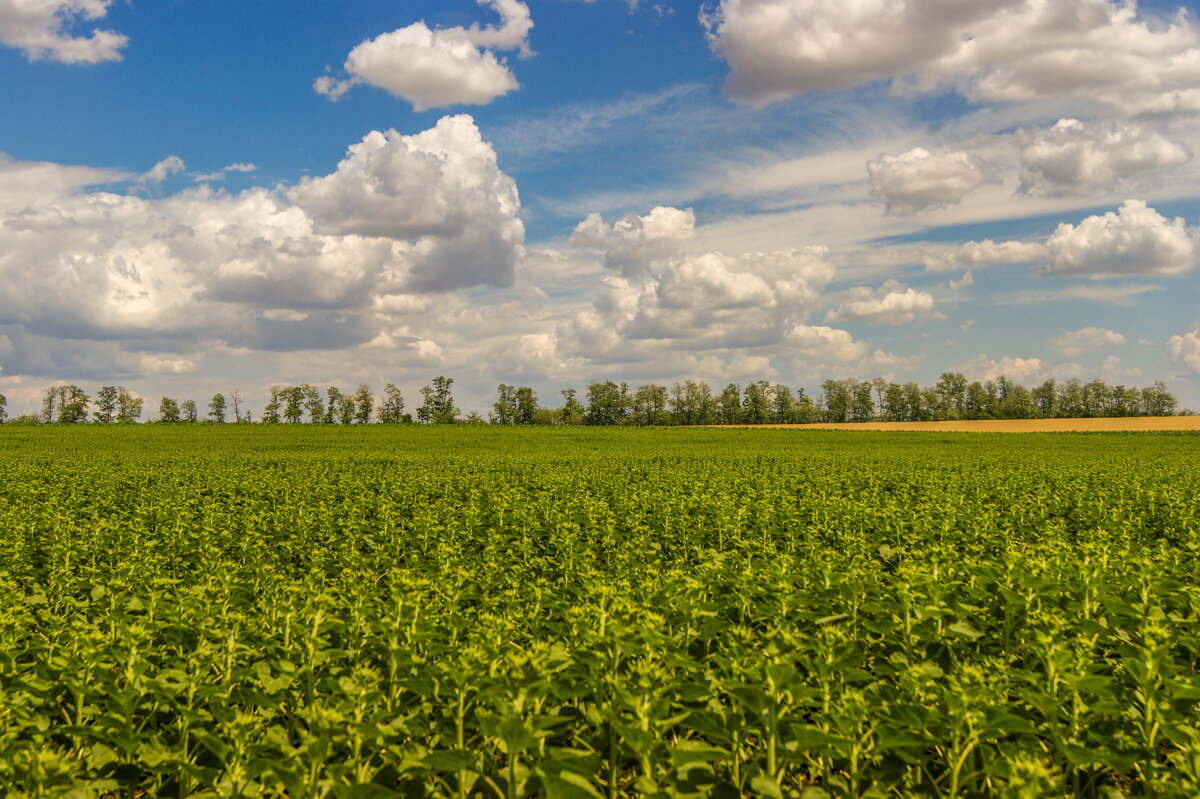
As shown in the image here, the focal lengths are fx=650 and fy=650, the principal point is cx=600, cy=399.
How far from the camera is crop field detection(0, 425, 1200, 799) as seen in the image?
3475 mm

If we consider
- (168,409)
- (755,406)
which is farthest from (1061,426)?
(168,409)

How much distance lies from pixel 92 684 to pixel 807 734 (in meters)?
4.77

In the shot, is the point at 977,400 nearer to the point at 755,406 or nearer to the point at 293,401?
the point at 755,406

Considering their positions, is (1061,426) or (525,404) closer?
(1061,426)

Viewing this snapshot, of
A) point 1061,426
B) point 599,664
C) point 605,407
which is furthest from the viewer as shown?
point 605,407

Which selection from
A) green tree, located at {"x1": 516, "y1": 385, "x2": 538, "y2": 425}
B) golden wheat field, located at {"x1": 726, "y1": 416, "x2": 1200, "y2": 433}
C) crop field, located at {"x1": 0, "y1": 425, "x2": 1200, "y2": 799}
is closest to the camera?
crop field, located at {"x1": 0, "y1": 425, "x2": 1200, "y2": 799}

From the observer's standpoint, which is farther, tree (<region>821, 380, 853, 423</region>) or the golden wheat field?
tree (<region>821, 380, 853, 423</region>)

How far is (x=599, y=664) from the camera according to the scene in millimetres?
4062

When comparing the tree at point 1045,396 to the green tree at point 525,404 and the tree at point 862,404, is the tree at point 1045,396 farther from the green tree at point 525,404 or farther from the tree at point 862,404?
Result: the green tree at point 525,404

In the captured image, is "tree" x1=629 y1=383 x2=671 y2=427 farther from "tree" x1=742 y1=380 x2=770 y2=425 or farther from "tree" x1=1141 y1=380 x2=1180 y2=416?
"tree" x1=1141 y1=380 x2=1180 y2=416

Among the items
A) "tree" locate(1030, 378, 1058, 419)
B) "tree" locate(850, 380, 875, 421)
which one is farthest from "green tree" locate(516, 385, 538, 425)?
"tree" locate(1030, 378, 1058, 419)

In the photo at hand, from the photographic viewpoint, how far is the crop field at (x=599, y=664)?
3475 millimetres

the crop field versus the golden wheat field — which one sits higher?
the crop field

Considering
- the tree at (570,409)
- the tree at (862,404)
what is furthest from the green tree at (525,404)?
the tree at (862,404)
